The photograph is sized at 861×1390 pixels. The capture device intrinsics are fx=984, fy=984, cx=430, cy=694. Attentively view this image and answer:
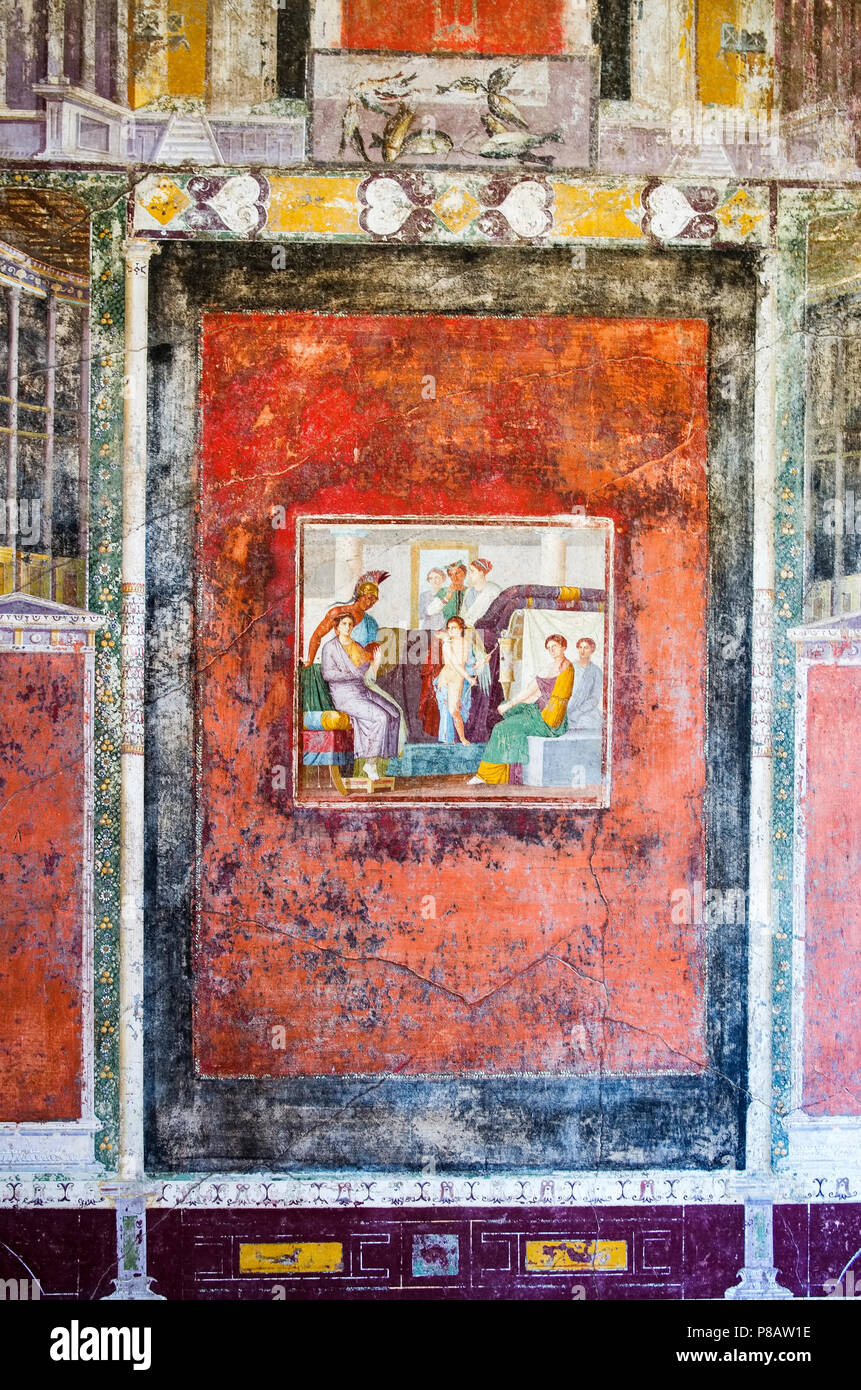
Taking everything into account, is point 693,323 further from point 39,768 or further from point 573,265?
point 39,768

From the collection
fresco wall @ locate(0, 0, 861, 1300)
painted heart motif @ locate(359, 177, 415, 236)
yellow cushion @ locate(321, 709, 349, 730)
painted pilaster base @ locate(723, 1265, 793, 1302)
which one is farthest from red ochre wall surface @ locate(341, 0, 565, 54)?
painted pilaster base @ locate(723, 1265, 793, 1302)

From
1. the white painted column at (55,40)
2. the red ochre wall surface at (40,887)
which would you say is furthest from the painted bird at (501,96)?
the red ochre wall surface at (40,887)

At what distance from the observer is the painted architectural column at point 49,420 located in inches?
147

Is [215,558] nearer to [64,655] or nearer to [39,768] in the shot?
[64,655]

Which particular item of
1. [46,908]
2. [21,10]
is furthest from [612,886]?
[21,10]

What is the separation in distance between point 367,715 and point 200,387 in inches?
55.3

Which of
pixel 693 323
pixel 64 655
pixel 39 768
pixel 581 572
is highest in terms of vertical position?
pixel 693 323

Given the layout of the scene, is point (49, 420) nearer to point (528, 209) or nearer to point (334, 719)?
point (334, 719)

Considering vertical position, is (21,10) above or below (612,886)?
above

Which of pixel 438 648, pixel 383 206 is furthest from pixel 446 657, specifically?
pixel 383 206

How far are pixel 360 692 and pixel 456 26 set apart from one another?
2.55 meters

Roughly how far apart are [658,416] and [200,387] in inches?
69.6

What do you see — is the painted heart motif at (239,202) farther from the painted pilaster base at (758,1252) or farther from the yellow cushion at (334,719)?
the painted pilaster base at (758,1252)

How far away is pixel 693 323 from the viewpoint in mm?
3836
